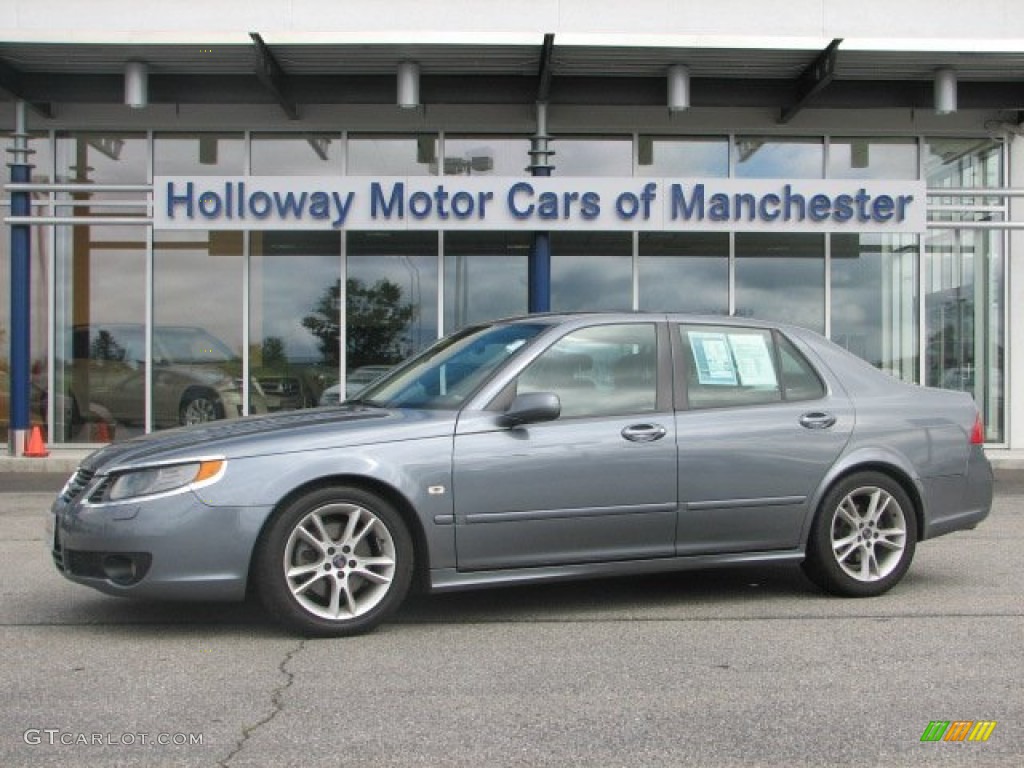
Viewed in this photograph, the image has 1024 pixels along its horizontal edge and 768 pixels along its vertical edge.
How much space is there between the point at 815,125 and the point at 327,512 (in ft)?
39.9

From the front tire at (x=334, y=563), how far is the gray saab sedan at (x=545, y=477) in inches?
0.4

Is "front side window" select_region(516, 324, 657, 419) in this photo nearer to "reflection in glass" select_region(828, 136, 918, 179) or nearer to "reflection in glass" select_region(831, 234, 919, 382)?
"reflection in glass" select_region(831, 234, 919, 382)

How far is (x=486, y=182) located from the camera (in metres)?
13.9

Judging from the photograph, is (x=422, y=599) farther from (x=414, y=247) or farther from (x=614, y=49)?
(x=414, y=247)

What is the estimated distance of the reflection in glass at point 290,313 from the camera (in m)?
15.1

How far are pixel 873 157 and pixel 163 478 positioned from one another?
512 inches

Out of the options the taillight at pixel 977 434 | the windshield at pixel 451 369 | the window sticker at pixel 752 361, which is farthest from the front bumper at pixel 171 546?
the taillight at pixel 977 434

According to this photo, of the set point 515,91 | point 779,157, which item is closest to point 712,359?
point 515,91

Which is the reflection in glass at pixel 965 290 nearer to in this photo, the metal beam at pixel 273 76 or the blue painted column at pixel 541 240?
the blue painted column at pixel 541 240

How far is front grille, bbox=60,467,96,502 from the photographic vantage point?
5168 mm

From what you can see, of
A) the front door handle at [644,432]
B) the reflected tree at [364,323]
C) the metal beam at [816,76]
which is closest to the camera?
the front door handle at [644,432]

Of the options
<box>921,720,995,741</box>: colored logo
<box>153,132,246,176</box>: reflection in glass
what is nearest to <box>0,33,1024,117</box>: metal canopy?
<box>153,132,246,176</box>: reflection in glass

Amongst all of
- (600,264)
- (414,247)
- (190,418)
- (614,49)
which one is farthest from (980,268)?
(190,418)

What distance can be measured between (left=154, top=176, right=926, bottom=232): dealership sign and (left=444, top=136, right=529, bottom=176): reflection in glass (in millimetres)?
1584
